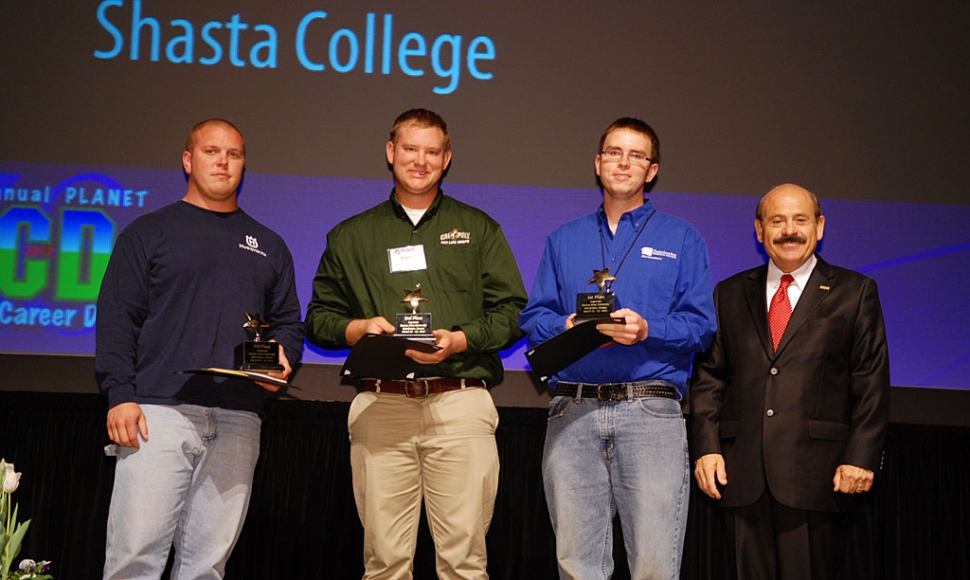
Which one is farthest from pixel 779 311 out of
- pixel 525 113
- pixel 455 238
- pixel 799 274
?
pixel 525 113

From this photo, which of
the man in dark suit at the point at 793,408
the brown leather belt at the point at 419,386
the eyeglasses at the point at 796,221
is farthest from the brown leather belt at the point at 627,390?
the eyeglasses at the point at 796,221

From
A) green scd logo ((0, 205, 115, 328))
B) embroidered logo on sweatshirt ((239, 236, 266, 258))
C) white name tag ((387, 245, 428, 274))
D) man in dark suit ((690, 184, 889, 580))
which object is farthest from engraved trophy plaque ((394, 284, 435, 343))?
green scd logo ((0, 205, 115, 328))

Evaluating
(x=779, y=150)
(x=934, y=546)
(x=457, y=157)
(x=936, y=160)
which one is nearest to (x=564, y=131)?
(x=457, y=157)

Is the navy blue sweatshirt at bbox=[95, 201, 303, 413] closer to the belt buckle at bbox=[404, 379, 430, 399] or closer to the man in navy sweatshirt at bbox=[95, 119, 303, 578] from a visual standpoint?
the man in navy sweatshirt at bbox=[95, 119, 303, 578]

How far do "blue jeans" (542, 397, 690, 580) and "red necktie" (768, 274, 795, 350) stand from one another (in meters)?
0.50

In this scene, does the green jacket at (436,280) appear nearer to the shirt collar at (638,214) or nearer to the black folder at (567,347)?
the black folder at (567,347)

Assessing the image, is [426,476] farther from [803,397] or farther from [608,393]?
[803,397]

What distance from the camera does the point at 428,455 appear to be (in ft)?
9.76

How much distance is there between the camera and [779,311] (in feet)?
10.3

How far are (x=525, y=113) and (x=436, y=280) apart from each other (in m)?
1.40

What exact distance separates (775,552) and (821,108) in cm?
223

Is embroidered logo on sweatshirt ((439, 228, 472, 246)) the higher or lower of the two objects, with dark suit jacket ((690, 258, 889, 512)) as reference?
higher

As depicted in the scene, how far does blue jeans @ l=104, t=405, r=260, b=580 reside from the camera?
9.27 ft

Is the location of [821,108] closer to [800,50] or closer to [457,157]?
[800,50]
